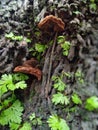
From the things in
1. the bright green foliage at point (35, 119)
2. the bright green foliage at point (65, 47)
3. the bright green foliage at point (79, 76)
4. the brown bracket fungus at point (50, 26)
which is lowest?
the bright green foliage at point (35, 119)

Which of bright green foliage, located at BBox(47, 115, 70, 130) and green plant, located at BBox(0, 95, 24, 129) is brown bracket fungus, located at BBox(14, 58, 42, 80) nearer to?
green plant, located at BBox(0, 95, 24, 129)

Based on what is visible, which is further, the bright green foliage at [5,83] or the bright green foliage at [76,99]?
the bright green foliage at [5,83]

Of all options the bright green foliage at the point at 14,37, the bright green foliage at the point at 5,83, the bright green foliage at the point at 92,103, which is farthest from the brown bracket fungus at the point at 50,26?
the bright green foliage at the point at 92,103

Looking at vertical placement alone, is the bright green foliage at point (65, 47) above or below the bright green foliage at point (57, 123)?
above

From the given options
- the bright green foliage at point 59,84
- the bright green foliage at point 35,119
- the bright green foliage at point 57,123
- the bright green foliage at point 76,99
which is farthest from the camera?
the bright green foliage at point 59,84

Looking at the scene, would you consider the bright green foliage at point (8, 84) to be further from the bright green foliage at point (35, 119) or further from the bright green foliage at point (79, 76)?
the bright green foliage at point (79, 76)
